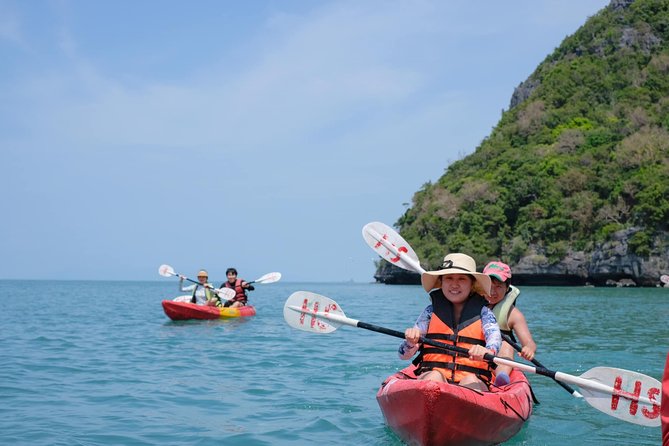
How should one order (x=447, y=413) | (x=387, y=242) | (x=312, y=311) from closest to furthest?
(x=447, y=413), (x=312, y=311), (x=387, y=242)

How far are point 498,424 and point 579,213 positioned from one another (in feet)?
151

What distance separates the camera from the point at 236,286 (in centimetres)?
1723

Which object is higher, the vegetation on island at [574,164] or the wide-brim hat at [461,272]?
the vegetation on island at [574,164]

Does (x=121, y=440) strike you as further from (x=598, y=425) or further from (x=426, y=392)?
(x=598, y=425)

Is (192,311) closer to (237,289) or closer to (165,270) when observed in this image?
(237,289)

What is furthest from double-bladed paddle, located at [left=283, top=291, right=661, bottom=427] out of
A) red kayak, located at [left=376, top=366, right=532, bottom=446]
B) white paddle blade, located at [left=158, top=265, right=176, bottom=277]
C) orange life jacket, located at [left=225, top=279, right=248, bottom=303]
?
white paddle blade, located at [left=158, top=265, right=176, bottom=277]

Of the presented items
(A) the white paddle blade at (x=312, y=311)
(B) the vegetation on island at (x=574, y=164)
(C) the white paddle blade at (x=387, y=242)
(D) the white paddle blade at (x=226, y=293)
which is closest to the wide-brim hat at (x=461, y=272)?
(A) the white paddle blade at (x=312, y=311)

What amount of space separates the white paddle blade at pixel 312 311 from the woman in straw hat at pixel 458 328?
4.38ft

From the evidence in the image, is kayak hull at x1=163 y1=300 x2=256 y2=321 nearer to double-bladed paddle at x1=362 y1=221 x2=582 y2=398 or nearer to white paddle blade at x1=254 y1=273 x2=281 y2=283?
white paddle blade at x1=254 y1=273 x2=281 y2=283

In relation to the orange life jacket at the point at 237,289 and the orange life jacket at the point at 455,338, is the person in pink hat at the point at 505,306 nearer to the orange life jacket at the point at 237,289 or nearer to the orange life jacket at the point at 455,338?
the orange life jacket at the point at 455,338

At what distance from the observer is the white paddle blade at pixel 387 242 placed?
755cm

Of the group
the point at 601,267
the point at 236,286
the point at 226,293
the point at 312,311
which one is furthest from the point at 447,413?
the point at 601,267

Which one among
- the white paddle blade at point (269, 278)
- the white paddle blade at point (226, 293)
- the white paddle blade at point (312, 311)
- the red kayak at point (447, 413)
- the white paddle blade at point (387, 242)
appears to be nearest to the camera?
the red kayak at point (447, 413)

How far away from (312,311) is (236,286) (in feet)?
34.6
